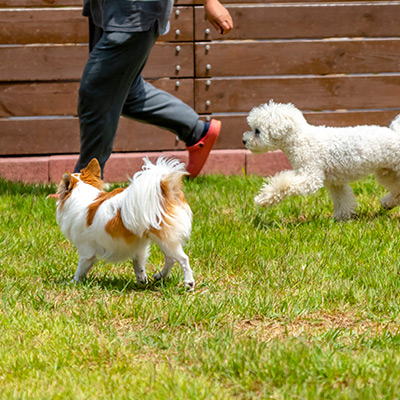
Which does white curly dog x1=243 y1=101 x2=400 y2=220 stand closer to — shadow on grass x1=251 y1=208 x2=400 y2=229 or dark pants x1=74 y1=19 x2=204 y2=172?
shadow on grass x1=251 y1=208 x2=400 y2=229

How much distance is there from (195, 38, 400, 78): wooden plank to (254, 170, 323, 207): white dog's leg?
196 cm

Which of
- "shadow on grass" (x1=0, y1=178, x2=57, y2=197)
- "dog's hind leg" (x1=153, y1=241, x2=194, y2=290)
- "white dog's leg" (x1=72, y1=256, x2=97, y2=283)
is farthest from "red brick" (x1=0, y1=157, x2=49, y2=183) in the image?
"dog's hind leg" (x1=153, y1=241, x2=194, y2=290)

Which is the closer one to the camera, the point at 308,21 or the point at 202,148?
the point at 202,148

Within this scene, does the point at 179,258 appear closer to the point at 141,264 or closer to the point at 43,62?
the point at 141,264

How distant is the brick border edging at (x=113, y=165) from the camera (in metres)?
6.16

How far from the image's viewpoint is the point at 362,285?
3238mm

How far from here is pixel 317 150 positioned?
4.62 m

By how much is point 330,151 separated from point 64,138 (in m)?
2.59

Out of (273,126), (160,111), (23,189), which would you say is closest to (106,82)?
(160,111)

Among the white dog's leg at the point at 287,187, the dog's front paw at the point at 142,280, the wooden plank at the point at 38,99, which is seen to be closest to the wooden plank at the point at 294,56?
the wooden plank at the point at 38,99

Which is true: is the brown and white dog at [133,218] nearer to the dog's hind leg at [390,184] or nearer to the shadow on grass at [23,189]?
the dog's hind leg at [390,184]

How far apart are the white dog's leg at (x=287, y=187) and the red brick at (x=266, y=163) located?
68.1 inches

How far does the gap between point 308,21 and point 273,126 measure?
2.08m

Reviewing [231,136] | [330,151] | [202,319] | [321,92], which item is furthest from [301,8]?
[202,319]
